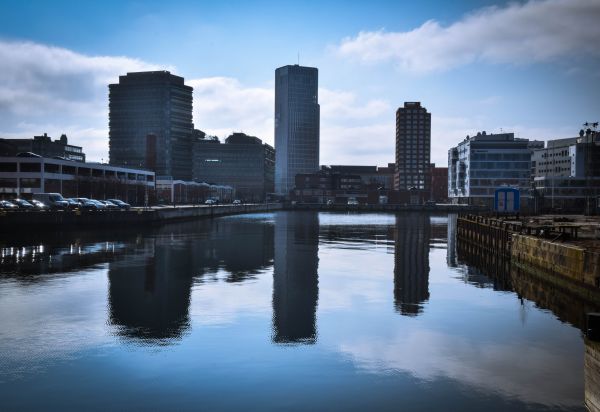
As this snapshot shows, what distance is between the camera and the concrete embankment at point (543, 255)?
36566mm

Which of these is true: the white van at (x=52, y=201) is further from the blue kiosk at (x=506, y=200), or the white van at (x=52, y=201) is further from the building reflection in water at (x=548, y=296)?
the blue kiosk at (x=506, y=200)

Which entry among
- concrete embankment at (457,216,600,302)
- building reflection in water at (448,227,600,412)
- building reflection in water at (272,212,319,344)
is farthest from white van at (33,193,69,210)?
building reflection in water at (448,227,600,412)

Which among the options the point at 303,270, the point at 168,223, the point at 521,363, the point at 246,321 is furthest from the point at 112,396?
the point at 168,223

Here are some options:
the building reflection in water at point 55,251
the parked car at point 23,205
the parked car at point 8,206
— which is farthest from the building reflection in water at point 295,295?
the parked car at point 23,205

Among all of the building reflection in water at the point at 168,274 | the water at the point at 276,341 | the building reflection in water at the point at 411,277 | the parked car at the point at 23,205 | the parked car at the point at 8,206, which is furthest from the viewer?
the parked car at the point at 23,205

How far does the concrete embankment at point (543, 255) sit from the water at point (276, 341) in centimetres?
314

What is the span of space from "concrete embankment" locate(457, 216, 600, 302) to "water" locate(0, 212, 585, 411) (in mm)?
3138

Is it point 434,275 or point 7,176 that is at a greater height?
point 7,176

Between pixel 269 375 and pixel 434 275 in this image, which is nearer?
pixel 269 375

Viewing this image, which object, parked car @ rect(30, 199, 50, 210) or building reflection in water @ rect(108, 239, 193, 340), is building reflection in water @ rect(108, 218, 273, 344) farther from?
parked car @ rect(30, 199, 50, 210)

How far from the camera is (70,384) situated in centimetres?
1948

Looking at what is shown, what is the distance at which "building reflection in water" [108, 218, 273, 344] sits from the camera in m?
28.3

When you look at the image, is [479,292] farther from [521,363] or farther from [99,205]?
[99,205]

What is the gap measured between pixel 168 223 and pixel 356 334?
93.1 metres
